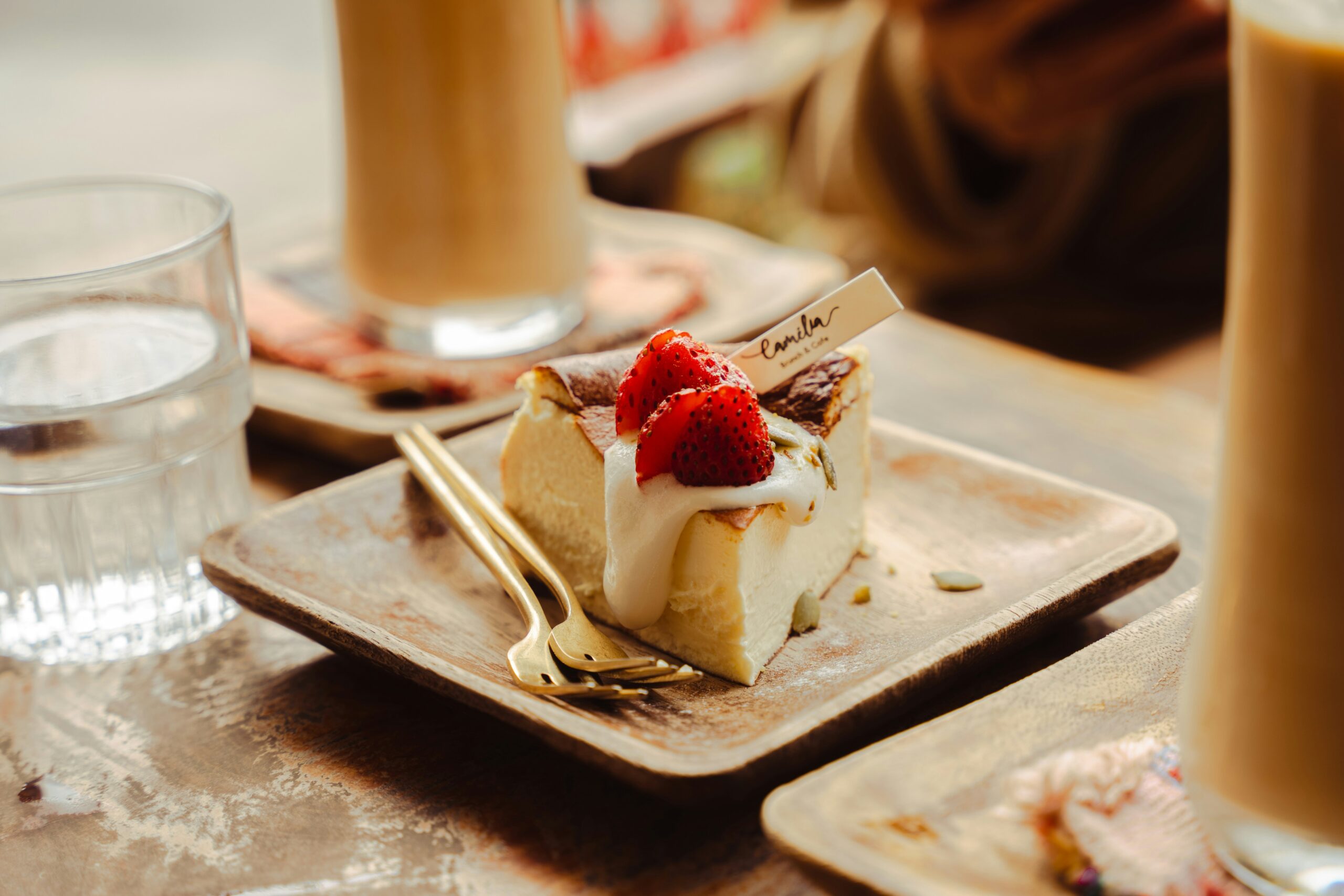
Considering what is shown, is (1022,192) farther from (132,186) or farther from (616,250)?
(132,186)

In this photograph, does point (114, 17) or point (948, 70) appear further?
point (114, 17)

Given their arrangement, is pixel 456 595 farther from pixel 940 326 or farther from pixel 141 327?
pixel 940 326

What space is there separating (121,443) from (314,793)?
311 millimetres

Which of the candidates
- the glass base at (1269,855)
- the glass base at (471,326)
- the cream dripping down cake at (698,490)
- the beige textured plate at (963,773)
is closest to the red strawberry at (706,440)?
the cream dripping down cake at (698,490)

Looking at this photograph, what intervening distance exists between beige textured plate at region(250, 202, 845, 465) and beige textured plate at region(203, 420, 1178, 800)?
122 mm

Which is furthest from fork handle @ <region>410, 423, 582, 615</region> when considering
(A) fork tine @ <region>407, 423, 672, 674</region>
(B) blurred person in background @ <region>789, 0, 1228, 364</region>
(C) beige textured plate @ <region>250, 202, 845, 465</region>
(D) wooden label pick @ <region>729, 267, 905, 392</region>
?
(B) blurred person in background @ <region>789, 0, 1228, 364</region>

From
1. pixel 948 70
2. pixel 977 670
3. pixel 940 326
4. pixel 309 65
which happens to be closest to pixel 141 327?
pixel 977 670

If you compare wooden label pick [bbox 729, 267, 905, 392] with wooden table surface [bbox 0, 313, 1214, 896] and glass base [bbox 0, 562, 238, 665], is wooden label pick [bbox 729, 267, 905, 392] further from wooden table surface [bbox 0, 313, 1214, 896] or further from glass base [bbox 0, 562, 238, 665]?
glass base [bbox 0, 562, 238, 665]

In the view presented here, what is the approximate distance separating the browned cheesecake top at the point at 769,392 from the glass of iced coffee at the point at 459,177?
426mm

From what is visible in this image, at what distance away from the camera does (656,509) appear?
2.80 ft

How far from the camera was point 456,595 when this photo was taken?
37.6 inches

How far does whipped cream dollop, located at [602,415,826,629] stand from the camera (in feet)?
2.77

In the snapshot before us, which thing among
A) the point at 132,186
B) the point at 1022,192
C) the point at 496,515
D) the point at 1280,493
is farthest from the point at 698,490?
the point at 1022,192

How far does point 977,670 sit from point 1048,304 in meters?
1.28
